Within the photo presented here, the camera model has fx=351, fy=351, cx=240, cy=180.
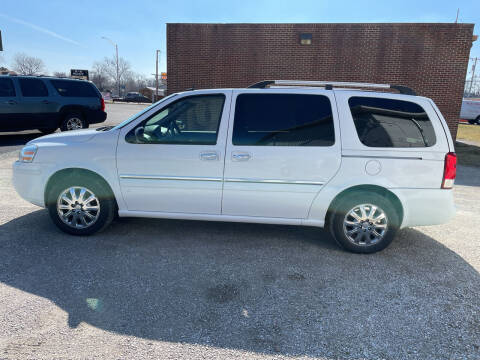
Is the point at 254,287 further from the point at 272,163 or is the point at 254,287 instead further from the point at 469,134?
the point at 469,134

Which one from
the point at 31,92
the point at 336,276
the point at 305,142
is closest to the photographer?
the point at 336,276

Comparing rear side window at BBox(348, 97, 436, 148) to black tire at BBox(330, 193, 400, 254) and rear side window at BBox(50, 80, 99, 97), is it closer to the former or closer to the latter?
black tire at BBox(330, 193, 400, 254)

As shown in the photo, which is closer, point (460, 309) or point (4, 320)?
point (4, 320)

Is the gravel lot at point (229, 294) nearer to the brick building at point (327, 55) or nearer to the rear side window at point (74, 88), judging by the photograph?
the rear side window at point (74, 88)

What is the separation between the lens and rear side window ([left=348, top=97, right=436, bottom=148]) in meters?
3.77

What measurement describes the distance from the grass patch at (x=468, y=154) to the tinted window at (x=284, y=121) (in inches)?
354

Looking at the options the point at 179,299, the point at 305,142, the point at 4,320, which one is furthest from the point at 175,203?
the point at 4,320

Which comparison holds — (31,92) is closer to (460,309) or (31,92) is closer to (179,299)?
(179,299)

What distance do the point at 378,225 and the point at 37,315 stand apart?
337 centimetres

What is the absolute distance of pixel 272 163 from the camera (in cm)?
379

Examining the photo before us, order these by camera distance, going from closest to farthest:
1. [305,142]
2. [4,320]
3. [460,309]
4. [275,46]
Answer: [4,320] < [460,309] < [305,142] < [275,46]

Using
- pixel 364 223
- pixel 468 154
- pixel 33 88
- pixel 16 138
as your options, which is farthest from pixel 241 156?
pixel 468 154

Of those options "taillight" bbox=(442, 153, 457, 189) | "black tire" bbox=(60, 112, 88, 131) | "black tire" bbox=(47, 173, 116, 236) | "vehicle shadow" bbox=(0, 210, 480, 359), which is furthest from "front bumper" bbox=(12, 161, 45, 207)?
"black tire" bbox=(60, 112, 88, 131)

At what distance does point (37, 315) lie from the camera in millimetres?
2723
